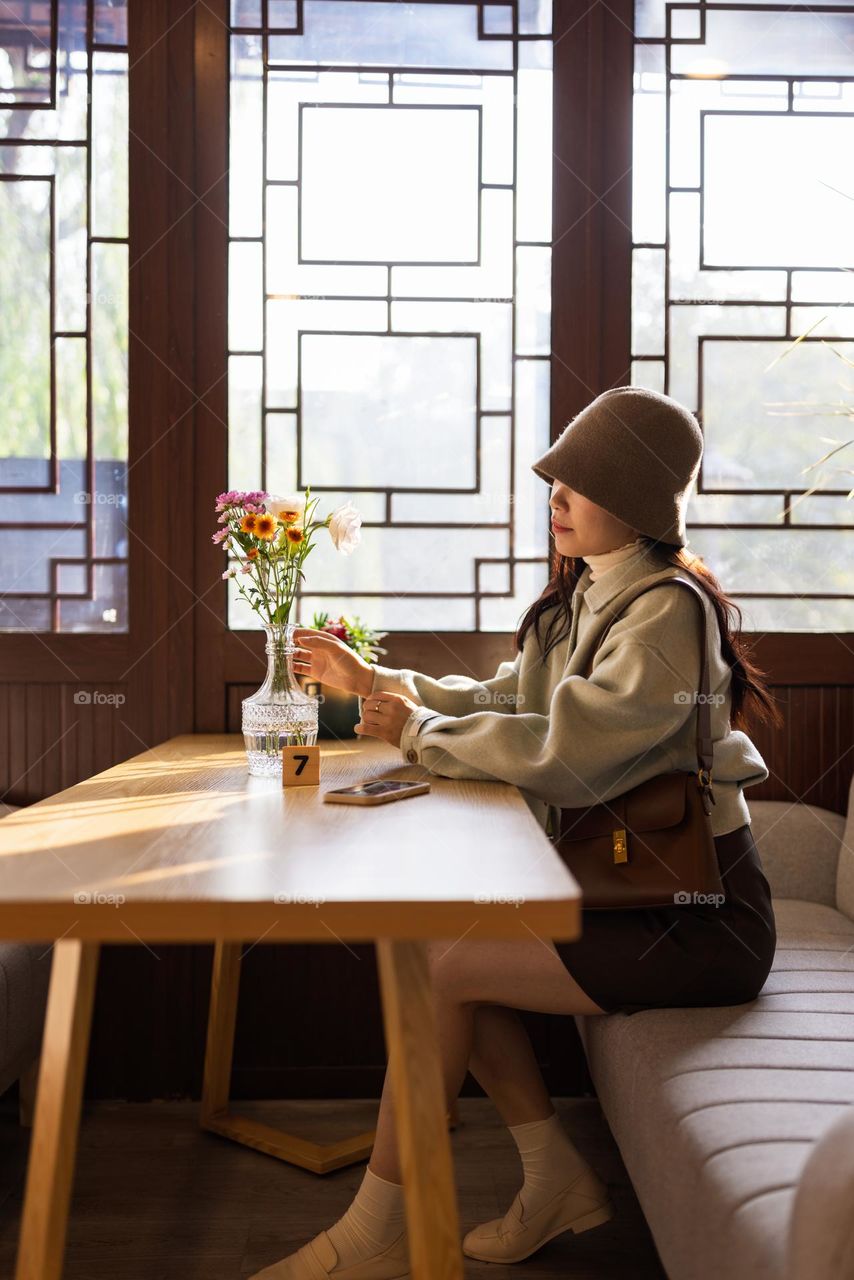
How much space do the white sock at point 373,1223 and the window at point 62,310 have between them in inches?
53.7

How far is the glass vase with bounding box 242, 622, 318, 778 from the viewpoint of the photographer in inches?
71.9

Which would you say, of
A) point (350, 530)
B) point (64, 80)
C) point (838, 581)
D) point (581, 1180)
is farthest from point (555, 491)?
point (64, 80)

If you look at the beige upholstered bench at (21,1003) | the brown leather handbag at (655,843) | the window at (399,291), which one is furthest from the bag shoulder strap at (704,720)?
the beige upholstered bench at (21,1003)

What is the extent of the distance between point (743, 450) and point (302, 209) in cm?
111

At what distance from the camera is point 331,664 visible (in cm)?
194

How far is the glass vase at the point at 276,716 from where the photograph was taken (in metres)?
1.83

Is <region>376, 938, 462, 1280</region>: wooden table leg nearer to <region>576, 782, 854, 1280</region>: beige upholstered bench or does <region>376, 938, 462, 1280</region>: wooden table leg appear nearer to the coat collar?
<region>576, 782, 854, 1280</region>: beige upholstered bench

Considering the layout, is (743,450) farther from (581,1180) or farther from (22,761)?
(22,761)

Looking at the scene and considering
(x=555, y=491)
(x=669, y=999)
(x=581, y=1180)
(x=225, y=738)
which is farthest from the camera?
(x=225, y=738)

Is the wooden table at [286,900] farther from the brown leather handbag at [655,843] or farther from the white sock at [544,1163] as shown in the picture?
the white sock at [544,1163]

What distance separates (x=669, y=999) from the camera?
1591mm

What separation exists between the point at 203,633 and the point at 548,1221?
52.7 inches

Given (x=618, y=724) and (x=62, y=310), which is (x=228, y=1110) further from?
(x=62, y=310)

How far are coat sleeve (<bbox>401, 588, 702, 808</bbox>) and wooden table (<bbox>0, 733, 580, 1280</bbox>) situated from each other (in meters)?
0.10
